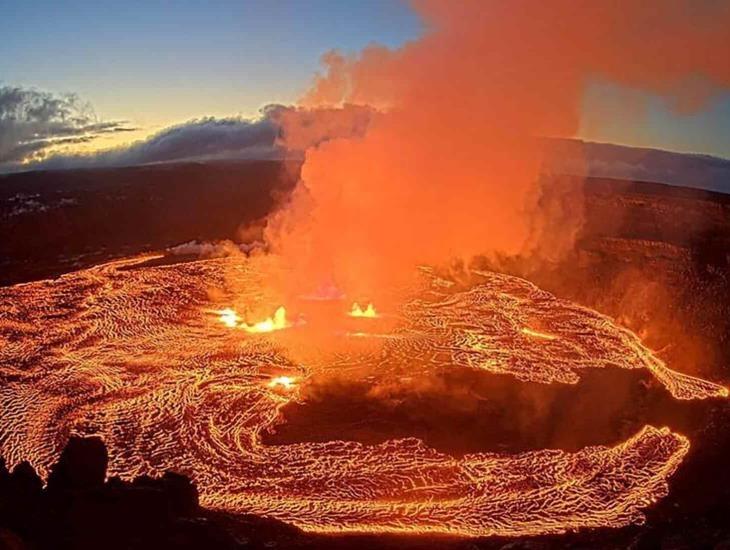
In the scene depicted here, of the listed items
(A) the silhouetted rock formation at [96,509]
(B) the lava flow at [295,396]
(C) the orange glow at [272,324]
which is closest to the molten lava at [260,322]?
(C) the orange glow at [272,324]

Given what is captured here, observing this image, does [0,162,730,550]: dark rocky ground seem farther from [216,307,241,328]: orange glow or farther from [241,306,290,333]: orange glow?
[216,307,241,328]: orange glow

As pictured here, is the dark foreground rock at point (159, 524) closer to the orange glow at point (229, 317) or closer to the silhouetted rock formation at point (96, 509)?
the silhouetted rock formation at point (96, 509)

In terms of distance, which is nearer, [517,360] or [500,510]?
[500,510]

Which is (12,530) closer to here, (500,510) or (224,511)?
(224,511)

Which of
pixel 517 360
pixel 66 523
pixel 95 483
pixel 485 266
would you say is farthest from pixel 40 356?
pixel 485 266

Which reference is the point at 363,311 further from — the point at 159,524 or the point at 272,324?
the point at 159,524
